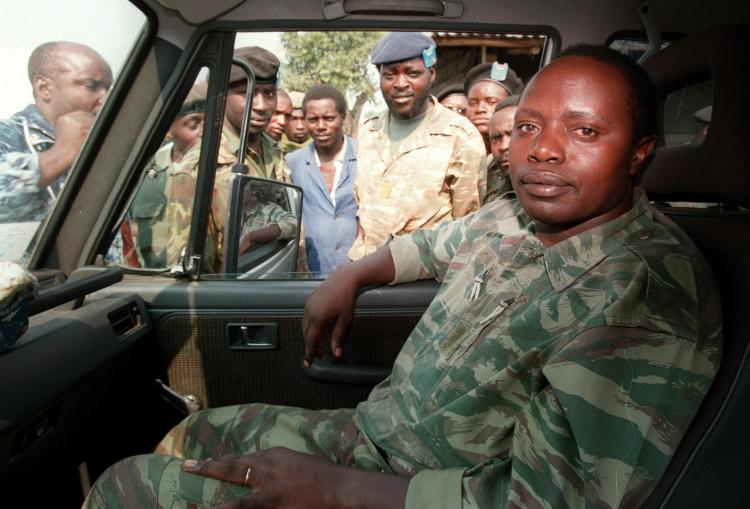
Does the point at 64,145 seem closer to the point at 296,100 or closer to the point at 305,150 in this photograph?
the point at 305,150

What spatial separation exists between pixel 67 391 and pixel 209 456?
1.21ft

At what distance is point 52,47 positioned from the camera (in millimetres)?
1426

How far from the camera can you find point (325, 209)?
3.12 m

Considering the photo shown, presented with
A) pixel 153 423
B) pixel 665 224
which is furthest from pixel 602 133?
pixel 153 423

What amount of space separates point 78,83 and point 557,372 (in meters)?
1.34

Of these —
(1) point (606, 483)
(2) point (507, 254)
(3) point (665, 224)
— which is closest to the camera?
(1) point (606, 483)

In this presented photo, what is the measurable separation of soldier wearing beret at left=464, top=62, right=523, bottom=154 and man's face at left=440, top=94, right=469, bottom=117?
0.36 m

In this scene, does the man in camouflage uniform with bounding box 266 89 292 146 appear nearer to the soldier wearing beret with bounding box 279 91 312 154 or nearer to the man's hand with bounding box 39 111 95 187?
the soldier wearing beret with bounding box 279 91 312 154

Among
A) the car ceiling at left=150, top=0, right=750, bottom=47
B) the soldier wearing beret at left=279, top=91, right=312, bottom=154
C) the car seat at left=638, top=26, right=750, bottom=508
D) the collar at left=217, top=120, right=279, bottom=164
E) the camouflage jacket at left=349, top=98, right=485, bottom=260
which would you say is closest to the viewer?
the car seat at left=638, top=26, right=750, bottom=508

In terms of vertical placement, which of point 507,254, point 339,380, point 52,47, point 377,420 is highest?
point 52,47

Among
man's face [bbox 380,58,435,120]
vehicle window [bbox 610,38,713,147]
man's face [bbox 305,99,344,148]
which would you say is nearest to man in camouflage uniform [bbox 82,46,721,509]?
vehicle window [bbox 610,38,713,147]

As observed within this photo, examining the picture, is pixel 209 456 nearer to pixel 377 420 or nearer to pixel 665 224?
pixel 377 420

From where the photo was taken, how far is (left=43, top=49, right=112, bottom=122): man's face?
4.83ft

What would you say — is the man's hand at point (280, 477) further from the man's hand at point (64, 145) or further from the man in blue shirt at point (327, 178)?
the man in blue shirt at point (327, 178)
